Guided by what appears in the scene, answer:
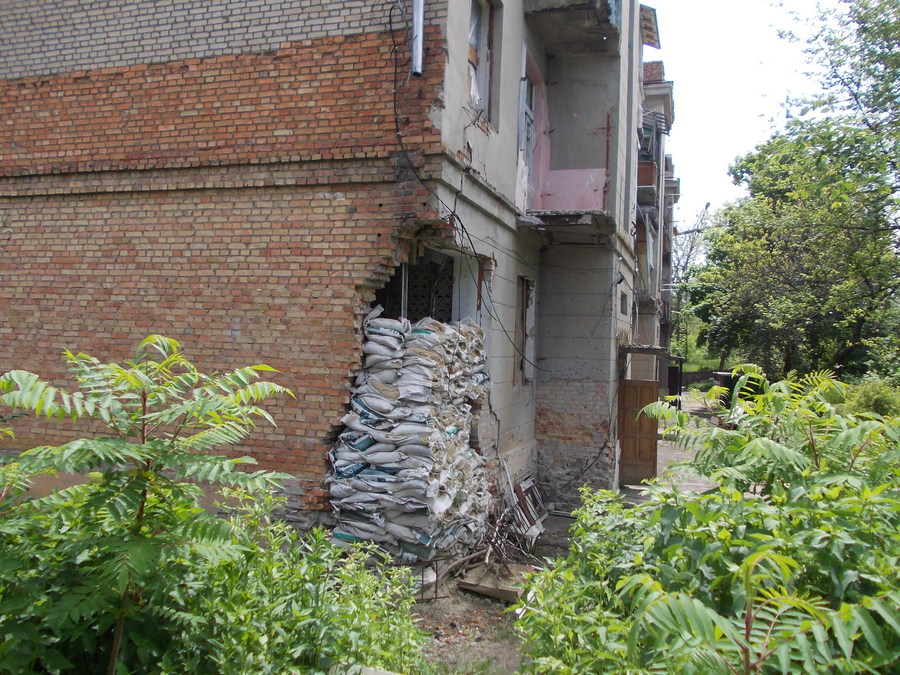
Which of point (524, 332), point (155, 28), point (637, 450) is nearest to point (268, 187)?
point (155, 28)

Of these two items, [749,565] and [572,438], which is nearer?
[749,565]

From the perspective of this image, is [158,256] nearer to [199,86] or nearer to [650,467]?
[199,86]

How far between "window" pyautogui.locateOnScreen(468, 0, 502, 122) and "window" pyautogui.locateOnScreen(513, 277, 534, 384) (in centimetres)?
279

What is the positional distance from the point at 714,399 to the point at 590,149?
7701mm

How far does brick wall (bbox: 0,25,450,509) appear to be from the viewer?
21.7ft

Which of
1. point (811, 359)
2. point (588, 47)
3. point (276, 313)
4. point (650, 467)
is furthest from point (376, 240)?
point (811, 359)

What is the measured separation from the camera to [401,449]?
635cm

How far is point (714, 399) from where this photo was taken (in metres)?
4.02

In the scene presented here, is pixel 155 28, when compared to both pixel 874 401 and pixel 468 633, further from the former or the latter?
pixel 874 401

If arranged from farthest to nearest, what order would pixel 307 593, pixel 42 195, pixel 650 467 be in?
pixel 650 467 → pixel 42 195 → pixel 307 593

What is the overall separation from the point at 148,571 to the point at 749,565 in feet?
8.03

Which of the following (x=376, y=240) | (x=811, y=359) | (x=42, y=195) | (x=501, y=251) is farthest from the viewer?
(x=811, y=359)

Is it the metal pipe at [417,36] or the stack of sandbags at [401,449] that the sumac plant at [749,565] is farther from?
the metal pipe at [417,36]

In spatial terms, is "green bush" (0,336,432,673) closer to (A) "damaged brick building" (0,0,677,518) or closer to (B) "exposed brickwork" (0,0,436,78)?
(A) "damaged brick building" (0,0,677,518)
